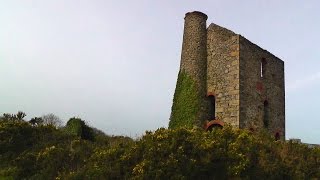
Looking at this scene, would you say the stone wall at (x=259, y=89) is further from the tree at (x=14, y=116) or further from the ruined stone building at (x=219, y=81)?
the tree at (x=14, y=116)

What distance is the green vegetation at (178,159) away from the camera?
12719mm

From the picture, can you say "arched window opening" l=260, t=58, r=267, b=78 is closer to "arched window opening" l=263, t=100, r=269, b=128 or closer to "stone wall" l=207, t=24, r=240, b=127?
"arched window opening" l=263, t=100, r=269, b=128

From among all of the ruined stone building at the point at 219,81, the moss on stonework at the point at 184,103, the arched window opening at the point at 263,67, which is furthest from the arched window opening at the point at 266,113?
the moss on stonework at the point at 184,103

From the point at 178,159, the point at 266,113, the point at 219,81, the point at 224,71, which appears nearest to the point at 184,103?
the point at 219,81

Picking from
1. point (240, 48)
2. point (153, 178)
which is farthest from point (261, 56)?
point (153, 178)

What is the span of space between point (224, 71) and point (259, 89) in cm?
265

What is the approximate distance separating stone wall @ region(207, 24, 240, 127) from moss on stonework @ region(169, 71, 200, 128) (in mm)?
1017

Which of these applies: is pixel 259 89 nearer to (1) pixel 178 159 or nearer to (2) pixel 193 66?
(2) pixel 193 66

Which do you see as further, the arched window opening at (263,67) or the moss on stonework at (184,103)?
the arched window opening at (263,67)

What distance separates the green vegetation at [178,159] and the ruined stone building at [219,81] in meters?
6.41

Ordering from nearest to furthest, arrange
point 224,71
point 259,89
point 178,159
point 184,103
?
point 178,159 < point 224,71 < point 184,103 < point 259,89

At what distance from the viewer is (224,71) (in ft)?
76.4

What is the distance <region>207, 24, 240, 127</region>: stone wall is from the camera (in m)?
22.5

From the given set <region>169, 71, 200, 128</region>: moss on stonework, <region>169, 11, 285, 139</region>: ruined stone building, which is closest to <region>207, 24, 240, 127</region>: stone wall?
<region>169, 11, 285, 139</region>: ruined stone building
